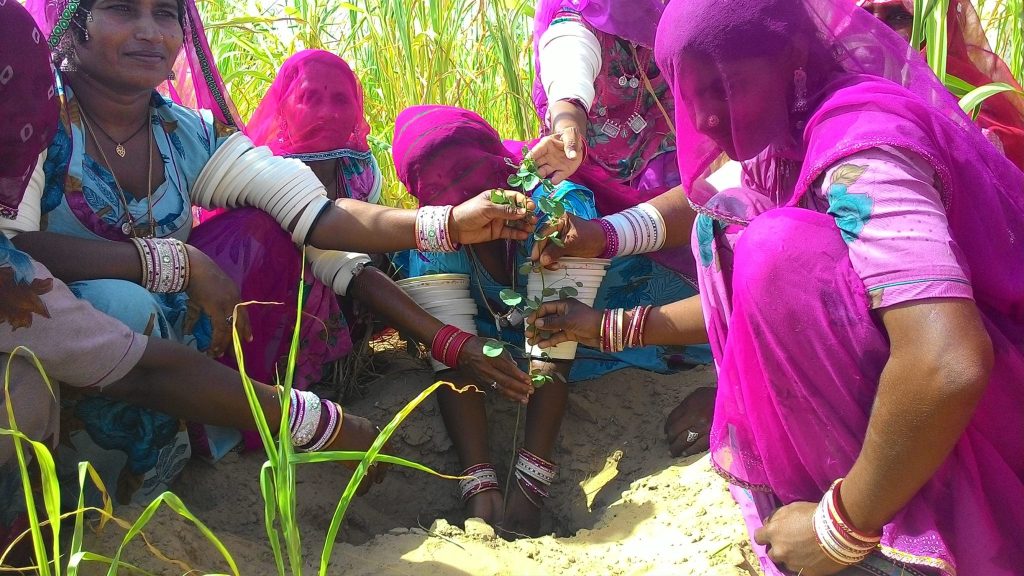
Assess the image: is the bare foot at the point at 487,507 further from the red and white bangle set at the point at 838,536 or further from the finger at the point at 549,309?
the red and white bangle set at the point at 838,536

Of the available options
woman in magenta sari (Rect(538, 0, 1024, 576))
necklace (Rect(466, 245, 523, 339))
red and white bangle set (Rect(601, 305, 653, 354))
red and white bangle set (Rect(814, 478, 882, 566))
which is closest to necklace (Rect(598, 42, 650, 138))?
necklace (Rect(466, 245, 523, 339))

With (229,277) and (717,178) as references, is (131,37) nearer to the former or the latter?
(229,277)

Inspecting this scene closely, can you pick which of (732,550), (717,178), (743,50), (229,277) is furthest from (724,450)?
(229,277)

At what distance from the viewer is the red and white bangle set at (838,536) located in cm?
165

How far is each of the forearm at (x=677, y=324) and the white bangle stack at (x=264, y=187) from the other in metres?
0.96

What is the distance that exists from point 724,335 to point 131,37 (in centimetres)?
161

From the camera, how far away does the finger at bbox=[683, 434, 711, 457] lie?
2.59 meters

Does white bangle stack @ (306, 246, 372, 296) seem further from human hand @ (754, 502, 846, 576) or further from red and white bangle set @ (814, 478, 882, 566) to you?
red and white bangle set @ (814, 478, 882, 566)

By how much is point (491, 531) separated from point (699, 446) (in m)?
0.64

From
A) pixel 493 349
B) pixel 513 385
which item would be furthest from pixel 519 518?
pixel 493 349

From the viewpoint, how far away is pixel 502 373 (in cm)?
258

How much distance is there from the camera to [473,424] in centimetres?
271

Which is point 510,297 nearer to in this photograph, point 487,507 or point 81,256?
point 487,507

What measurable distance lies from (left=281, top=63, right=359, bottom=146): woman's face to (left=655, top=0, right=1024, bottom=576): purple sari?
1.35 m
